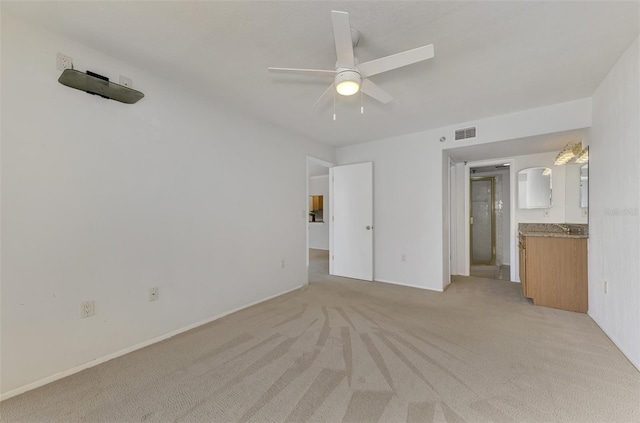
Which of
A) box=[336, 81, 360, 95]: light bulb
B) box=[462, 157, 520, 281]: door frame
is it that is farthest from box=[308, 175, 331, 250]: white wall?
box=[336, 81, 360, 95]: light bulb

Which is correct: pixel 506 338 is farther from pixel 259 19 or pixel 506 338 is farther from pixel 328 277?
pixel 259 19

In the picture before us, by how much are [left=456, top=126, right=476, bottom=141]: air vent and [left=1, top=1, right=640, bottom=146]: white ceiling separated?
0.66 m

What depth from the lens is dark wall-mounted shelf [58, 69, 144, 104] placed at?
1.88m

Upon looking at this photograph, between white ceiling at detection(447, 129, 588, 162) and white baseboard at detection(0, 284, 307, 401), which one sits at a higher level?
white ceiling at detection(447, 129, 588, 162)

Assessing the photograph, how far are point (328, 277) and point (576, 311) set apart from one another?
325cm

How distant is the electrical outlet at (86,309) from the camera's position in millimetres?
2004

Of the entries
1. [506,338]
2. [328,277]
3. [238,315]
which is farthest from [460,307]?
[238,315]

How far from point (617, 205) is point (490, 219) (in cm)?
411

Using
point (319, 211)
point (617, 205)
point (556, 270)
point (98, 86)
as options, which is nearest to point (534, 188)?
point (556, 270)

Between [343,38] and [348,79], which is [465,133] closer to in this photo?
[348,79]

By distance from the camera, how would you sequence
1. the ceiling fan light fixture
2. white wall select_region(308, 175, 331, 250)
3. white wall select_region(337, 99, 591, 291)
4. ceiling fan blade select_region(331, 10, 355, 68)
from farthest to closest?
1. white wall select_region(308, 175, 331, 250)
2. white wall select_region(337, 99, 591, 291)
3. the ceiling fan light fixture
4. ceiling fan blade select_region(331, 10, 355, 68)

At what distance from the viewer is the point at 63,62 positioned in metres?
1.92

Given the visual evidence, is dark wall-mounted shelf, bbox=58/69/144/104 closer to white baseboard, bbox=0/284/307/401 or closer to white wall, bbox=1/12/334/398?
white wall, bbox=1/12/334/398

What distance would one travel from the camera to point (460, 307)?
127 inches
